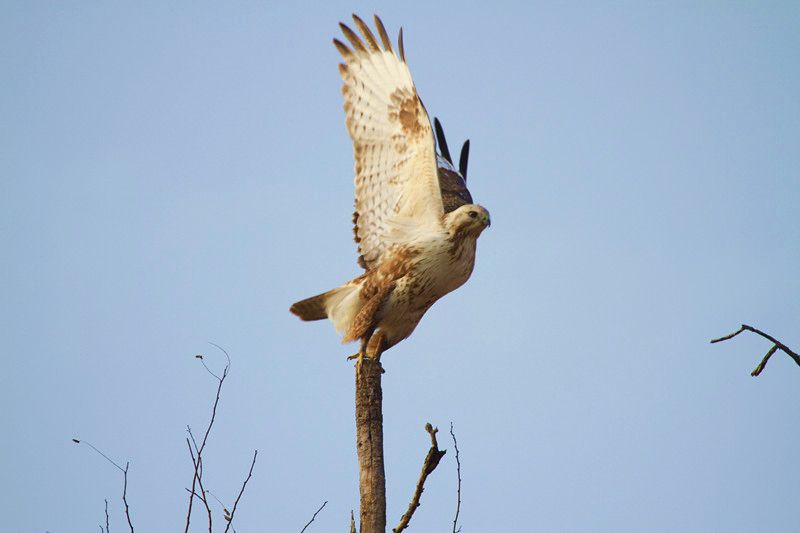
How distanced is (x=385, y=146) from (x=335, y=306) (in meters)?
1.16

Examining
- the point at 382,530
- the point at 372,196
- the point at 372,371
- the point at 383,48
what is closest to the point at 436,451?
the point at 382,530

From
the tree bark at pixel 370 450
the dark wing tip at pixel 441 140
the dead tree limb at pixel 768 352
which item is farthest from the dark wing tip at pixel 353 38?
the dead tree limb at pixel 768 352

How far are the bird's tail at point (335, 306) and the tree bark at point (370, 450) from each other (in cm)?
133

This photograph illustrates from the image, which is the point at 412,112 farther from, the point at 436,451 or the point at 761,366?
the point at 761,366

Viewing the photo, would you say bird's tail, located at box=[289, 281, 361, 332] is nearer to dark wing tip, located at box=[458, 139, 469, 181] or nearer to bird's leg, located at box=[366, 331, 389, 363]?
bird's leg, located at box=[366, 331, 389, 363]

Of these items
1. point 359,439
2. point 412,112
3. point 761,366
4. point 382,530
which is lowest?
point 761,366

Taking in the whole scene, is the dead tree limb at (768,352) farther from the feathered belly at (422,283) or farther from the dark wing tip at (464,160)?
the dark wing tip at (464,160)

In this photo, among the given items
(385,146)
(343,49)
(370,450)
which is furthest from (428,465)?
(343,49)

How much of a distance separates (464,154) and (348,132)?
1399mm

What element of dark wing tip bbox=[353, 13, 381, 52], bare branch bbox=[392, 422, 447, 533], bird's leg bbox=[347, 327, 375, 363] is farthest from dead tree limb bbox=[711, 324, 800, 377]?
dark wing tip bbox=[353, 13, 381, 52]

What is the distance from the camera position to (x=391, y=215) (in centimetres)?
659

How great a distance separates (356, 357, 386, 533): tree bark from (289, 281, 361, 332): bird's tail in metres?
1.33

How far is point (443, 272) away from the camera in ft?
19.8

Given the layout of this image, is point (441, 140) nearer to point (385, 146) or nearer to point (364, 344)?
point (385, 146)
